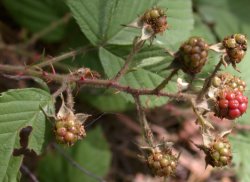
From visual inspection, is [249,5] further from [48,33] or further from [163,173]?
[163,173]

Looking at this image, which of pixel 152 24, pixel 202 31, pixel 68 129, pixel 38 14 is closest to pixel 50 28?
pixel 38 14

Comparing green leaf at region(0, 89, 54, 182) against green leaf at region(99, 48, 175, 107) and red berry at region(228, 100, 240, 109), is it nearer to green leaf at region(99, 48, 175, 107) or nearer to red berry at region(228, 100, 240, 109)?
green leaf at region(99, 48, 175, 107)

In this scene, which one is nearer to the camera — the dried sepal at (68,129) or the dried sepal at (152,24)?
→ the dried sepal at (68,129)

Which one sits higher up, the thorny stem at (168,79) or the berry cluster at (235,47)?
the berry cluster at (235,47)

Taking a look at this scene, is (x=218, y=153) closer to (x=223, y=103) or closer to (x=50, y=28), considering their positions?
(x=223, y=103)

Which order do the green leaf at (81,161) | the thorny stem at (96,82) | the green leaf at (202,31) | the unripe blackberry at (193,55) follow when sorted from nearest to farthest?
the unripe blackberry at (193,55)
the thorny stem at (96,82)
the green leaf at (81,161)
the green leaf at (202,31)

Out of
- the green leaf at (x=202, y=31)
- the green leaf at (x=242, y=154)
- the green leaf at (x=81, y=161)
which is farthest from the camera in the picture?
the green leaf at (x=202, y=31)

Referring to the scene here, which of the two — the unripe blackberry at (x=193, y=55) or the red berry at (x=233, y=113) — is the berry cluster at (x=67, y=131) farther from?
the red berry at (x=233, y=113)

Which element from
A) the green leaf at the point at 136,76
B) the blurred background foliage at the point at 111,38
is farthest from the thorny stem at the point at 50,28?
the green leaf at the point at 136,76
